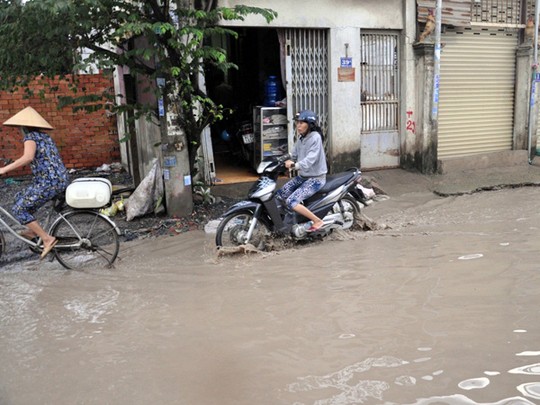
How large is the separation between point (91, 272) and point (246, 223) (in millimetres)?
1736

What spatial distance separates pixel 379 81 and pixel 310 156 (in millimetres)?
4906

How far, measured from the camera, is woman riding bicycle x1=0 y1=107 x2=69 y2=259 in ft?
17.7

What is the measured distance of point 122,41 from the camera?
24.1ft

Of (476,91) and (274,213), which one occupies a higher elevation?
(476,91)

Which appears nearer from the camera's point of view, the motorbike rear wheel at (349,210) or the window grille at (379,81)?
the motorbike rear wheel at (349,210)

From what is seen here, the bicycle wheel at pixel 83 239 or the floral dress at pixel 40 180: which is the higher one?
the floral dress at pixel 40 180

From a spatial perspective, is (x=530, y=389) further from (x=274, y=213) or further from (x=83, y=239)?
(x=83, y=239)

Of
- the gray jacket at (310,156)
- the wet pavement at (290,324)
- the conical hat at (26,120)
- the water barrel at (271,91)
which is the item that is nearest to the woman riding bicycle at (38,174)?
the conical hat at (26,120)

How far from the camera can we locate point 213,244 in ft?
21.4

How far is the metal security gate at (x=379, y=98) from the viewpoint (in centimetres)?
1028

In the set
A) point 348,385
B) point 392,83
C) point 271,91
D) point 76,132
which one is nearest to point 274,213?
point 348,385

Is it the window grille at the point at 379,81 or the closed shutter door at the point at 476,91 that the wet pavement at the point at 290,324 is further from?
the closed shutter door at the point at 476,91

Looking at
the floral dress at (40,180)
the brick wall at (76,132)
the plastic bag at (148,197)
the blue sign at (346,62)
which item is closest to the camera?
the floral dress at (40,180)

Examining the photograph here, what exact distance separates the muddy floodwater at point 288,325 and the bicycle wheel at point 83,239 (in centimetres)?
19
